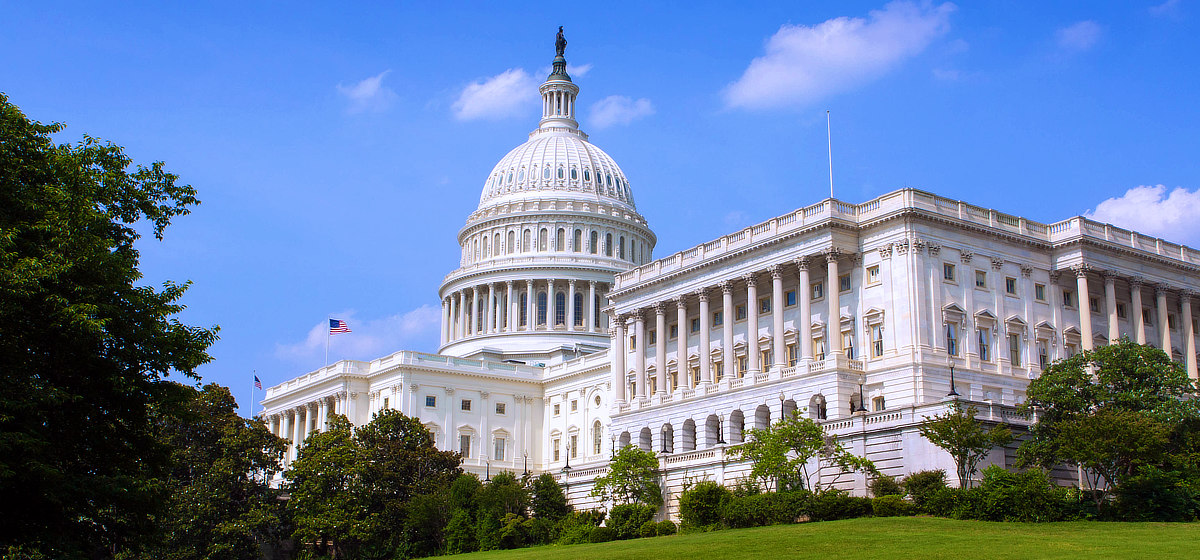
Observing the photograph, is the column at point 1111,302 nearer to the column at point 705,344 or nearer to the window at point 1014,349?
the window at point 1014,349

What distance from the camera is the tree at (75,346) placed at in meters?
32.6

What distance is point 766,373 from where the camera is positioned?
80750mm

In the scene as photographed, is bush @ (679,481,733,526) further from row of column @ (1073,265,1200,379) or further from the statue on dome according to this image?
the statue on dome

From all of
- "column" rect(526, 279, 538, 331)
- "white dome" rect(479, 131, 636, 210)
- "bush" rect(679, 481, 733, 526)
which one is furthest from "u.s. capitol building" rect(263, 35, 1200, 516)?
"white dome" rect(479, 131, 636, 210)

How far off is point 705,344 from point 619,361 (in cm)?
1178

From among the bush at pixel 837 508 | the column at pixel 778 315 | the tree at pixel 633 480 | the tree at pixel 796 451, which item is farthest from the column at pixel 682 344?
the bush at pixel 837 508

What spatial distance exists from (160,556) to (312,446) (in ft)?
35.5

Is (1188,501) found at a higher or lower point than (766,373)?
lower

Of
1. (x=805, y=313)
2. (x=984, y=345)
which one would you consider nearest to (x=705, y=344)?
(x=805, y=313)

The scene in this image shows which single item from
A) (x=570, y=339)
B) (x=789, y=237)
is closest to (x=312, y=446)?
(x=789, y=237)

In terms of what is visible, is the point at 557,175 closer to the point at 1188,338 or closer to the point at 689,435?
the point at 689,435

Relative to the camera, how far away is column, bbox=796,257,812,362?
78188 millimetres

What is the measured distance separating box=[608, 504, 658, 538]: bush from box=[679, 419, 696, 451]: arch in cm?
1661

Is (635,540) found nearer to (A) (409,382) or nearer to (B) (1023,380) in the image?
(B) (1023,380)
